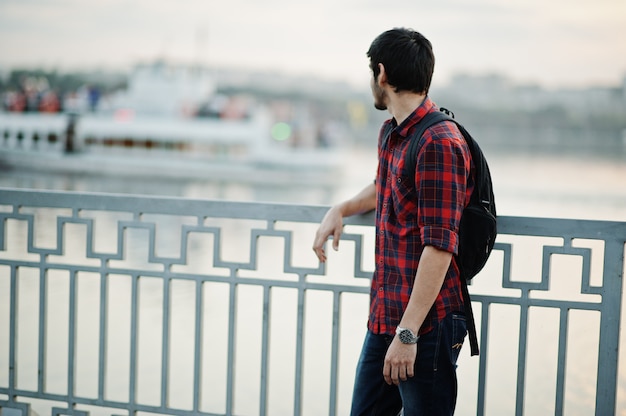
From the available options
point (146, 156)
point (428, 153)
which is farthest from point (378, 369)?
point (146, 156)

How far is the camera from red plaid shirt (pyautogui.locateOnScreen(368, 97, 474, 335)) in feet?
4.36

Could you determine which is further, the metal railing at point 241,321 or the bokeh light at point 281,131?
the bokeh light at point 281,131

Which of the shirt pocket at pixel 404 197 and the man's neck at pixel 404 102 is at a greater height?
the man's neck at pixel 404 102

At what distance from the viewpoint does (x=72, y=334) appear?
6.95ft

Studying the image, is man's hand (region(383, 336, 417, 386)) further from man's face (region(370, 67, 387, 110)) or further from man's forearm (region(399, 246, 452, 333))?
man's face (region(370, 67, 387, 110))

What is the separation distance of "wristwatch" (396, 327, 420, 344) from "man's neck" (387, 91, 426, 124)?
0.39 metres

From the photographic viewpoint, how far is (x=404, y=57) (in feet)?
4.42

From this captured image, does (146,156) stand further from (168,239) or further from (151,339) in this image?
(151,339)

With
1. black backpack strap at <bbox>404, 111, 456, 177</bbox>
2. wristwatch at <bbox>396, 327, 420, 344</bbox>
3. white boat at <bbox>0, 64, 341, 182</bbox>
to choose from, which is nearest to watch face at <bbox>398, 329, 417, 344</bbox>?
wristwatch at <bbox>396, 327, 420, 344</bbox>

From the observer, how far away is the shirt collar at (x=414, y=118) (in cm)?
140

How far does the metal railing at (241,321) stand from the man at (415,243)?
354 mm

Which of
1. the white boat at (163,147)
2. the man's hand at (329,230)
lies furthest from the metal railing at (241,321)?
the white boat at (163,147)

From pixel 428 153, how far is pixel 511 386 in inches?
121

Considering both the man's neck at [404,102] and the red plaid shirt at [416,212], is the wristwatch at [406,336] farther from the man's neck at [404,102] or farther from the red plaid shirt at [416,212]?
the man's neck at [404,102]
